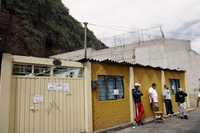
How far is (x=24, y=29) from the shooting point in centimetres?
3703

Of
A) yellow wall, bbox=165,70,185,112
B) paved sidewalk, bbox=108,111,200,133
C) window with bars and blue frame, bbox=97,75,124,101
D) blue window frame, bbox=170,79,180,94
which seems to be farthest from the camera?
blue window frame, bbox=170,79,180,94

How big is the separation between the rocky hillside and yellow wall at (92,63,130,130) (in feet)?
68.6

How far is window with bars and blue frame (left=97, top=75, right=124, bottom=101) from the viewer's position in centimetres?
1177

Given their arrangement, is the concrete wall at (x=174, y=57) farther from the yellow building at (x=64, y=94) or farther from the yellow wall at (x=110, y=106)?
the yellow wall at (x=110, y=106)

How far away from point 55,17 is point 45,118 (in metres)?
38.5

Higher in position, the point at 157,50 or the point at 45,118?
the point at 157,50

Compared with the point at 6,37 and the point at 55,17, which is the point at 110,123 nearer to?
the point at 6,37

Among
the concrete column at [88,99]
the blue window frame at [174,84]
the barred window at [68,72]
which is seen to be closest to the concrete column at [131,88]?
the concrete column at [88,99]

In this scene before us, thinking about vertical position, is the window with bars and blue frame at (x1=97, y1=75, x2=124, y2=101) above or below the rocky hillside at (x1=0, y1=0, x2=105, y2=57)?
A: below

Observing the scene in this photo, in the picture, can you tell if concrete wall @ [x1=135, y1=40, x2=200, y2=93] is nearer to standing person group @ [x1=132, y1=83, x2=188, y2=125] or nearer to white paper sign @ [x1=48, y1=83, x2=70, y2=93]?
standing person group @ [x1=132, y1=83, x2=188, y2=125]

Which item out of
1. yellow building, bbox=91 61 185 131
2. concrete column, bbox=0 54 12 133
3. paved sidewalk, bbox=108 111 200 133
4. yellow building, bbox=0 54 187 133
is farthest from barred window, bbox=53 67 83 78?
paved sidewalk, bbox=108 111 200 133

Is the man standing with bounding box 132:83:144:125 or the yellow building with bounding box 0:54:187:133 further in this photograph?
the man standing with bounding box 132:83:144:125

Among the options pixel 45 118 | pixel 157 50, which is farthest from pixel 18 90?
pixel 157 50

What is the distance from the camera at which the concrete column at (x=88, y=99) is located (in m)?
10.6
